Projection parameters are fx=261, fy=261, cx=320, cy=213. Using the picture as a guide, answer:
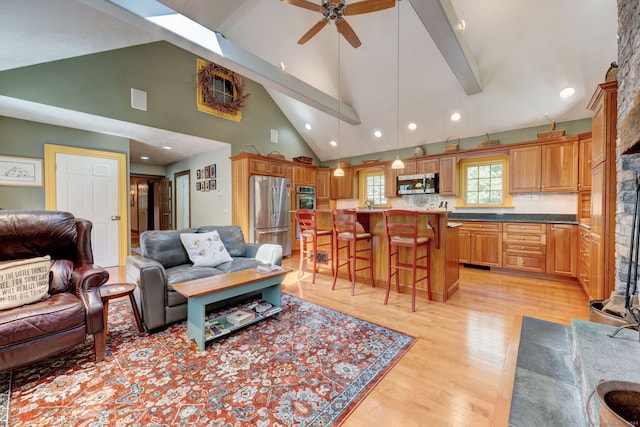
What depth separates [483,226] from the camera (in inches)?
175

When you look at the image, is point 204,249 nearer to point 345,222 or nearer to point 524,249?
point 345,222

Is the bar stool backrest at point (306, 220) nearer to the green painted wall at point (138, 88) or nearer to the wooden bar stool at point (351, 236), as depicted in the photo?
the wooden bar stool at point (351, 236)

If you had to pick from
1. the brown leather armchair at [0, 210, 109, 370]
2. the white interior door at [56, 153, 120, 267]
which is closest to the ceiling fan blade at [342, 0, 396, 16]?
the brown leather armchair at [0, 210, 109, 370]

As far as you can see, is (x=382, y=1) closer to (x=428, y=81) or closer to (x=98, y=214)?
(x=428, y=81)

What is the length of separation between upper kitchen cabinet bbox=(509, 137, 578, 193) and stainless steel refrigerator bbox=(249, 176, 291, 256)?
169 inches

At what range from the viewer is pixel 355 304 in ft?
9.75

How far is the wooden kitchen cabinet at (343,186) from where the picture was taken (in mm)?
6734

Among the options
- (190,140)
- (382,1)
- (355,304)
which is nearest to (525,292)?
(355,304)

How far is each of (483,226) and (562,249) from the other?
103cm

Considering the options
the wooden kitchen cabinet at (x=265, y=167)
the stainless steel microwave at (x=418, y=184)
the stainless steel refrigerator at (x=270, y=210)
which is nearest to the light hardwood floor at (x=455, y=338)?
the stainless steel refrigerator at (x=270, y=210)

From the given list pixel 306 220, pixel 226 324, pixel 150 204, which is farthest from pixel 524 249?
pixel 150 204

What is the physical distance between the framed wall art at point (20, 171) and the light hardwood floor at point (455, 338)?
182 cm

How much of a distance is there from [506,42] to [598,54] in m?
1.08

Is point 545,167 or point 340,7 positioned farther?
point 545,167
